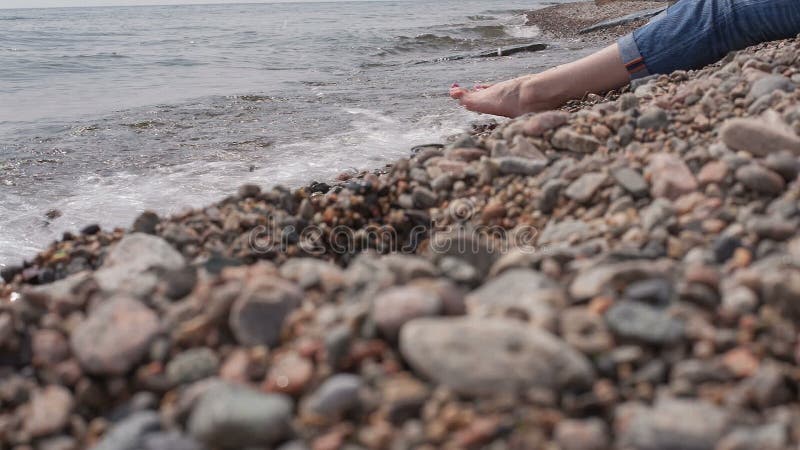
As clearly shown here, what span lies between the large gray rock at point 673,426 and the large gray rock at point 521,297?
208 millimetres

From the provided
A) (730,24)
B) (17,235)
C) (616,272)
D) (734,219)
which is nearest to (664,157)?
(734,219)

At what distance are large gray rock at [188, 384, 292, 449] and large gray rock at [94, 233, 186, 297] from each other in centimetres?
47

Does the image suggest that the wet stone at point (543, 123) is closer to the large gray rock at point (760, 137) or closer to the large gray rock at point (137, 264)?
the large gray rock at point (760, 137)

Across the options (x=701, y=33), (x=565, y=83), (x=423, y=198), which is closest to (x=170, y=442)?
(x=423, y=198)

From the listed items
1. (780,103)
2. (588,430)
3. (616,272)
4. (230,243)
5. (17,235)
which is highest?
(780,103)

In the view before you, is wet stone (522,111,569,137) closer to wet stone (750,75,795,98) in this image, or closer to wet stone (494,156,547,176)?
wet stone (494,156,547,176)

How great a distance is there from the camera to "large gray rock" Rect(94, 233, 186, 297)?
1405mm

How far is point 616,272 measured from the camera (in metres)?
1.19

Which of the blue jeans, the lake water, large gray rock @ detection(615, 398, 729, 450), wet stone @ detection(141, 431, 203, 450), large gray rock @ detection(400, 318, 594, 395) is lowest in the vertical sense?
the lake water

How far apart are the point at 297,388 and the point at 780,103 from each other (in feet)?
6.29

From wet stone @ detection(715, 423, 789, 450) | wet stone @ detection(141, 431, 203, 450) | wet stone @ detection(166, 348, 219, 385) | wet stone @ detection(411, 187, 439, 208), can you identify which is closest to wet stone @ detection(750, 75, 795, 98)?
wet stone @ detection(411, 187, 439, 208)

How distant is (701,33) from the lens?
3.30m

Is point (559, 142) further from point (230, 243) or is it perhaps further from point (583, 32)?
point (583, 32)

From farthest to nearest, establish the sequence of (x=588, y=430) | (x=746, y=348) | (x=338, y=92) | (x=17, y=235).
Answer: (x=338, y=92)
(x=17, y=235)
(x=746, y=348)
(x=588, y=430)
